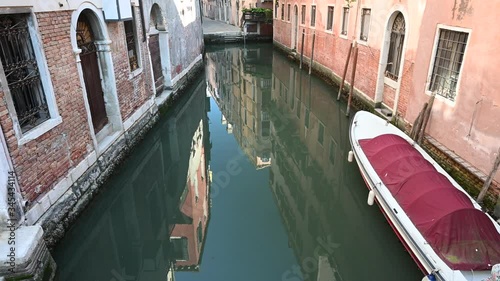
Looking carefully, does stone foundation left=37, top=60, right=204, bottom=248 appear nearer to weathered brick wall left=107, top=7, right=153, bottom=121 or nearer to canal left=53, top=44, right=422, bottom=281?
canal left=53, top=44, right=422, bottom=281

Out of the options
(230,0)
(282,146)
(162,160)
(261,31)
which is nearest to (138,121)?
(162,160)

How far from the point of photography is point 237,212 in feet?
17.3

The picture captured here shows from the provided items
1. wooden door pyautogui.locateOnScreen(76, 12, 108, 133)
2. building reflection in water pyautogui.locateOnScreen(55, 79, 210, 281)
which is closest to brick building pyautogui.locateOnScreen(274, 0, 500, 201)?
building reflection in water pyautogui.locateOnScreen(55, 79, 210, 281)

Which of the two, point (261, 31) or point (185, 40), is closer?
point (185, 40)

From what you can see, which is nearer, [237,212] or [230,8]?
[237,212]

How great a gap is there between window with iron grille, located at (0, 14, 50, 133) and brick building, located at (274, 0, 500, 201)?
544cm

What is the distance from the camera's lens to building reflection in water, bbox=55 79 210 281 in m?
4.15

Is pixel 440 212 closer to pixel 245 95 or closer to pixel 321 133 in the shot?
pixel 321 133

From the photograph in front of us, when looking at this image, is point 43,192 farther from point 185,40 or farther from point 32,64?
point 185,40

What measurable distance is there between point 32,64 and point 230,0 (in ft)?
88.5

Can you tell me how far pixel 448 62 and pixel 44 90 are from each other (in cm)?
561

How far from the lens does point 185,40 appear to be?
1174 cm

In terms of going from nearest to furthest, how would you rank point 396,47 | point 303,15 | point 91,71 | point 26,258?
point 26,258 → point 91,71 → point 396,47 → point 303,15

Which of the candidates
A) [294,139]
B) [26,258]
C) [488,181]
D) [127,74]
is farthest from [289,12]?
[26,258]
